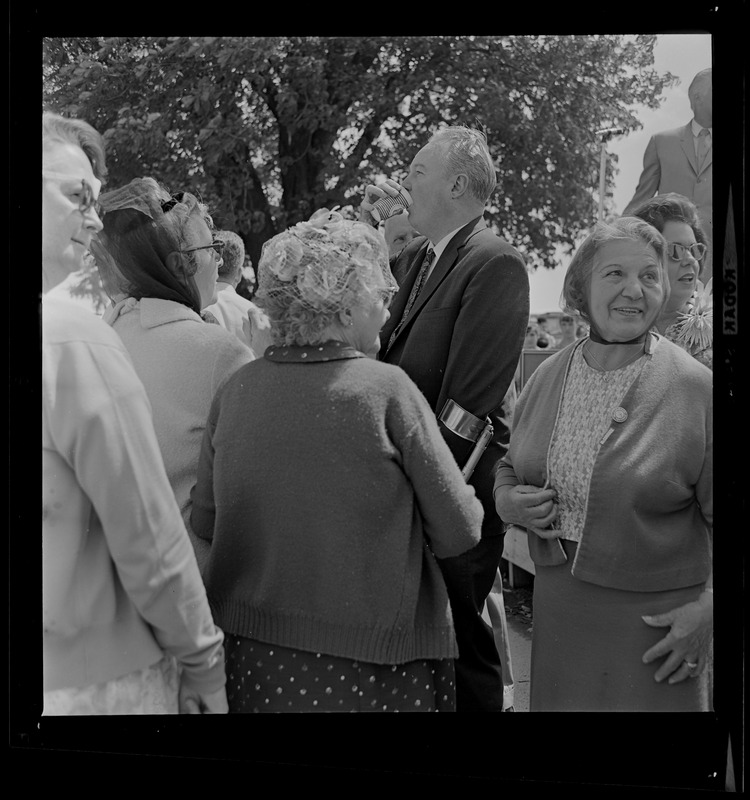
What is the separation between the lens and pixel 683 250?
2082 mm

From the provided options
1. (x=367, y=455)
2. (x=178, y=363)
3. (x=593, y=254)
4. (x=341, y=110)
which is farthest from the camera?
(x=341, y=110)

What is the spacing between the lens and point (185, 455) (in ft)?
6.49

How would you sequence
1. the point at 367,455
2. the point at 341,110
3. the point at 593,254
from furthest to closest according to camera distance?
the point at 341,110 < the point at 593,254 < the point at 367,455

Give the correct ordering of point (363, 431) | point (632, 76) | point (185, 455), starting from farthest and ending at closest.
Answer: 1. point (632, 76)
2. point (185, 455)
3. point (363, 431)

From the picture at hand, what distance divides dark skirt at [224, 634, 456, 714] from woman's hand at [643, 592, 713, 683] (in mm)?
501

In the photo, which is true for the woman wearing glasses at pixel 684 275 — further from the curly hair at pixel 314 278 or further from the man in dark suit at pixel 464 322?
the curly hair at pixel 314 278

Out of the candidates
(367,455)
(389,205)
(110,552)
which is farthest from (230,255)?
(110,552)

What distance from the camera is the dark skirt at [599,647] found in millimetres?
2047

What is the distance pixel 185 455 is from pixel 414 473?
1.77 feet

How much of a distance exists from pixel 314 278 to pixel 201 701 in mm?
984

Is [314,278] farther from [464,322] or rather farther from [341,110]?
[341,110]

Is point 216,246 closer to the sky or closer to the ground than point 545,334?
closer to the sky
